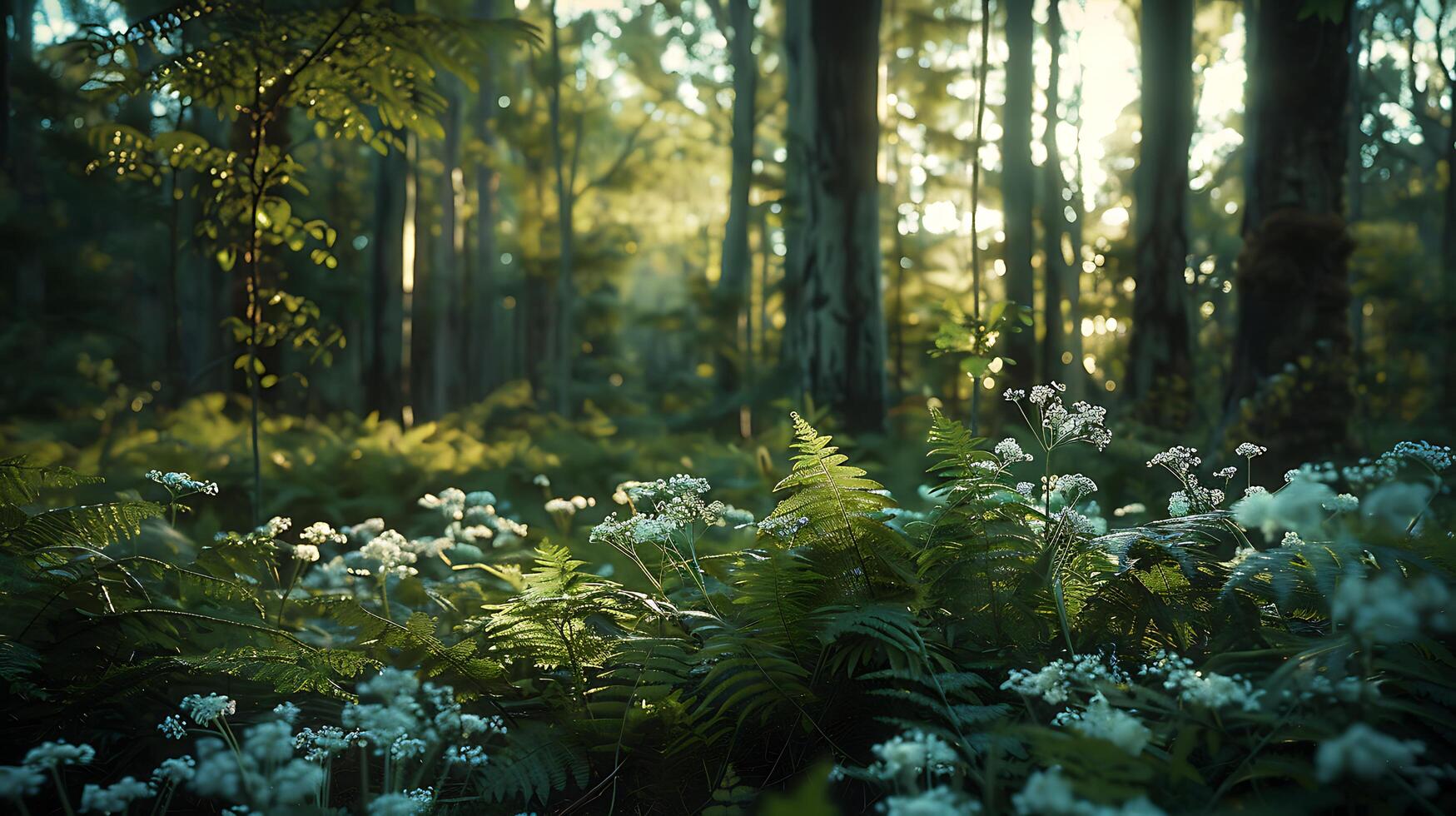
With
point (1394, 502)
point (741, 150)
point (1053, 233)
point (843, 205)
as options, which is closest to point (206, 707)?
point (1394, 502)

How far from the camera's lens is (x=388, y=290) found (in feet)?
35.2

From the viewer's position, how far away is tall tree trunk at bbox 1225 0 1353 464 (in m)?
5.64

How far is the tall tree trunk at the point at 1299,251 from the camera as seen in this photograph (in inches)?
222

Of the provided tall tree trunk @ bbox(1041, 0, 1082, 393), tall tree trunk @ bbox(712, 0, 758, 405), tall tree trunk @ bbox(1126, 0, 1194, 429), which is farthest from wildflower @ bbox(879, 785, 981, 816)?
tall tree trunk @ bbox(712, 0, 758, 405)

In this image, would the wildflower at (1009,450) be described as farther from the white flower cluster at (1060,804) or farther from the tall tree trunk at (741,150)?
the tall tree trunk at (741,150)

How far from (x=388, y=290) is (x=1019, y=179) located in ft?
27.5

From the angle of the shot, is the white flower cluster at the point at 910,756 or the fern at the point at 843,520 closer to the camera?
the white flower cluster at the point at 910,756

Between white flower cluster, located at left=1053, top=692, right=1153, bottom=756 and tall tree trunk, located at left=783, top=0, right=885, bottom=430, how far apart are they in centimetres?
583

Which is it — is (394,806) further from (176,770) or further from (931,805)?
(931,805)

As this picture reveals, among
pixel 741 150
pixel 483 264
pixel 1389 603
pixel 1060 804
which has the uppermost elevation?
pixel 741 150

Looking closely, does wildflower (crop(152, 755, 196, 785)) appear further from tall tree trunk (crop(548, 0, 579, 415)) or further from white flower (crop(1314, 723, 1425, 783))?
tall tree trunk (crop(548, 0, 579, 415))

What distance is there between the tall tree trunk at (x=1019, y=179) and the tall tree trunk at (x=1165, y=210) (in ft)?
4.26

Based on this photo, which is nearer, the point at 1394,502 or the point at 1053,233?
the point at 1394,502

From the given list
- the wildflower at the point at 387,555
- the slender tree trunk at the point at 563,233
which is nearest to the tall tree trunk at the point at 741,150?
the slender tree trunk at the point at 563,233
